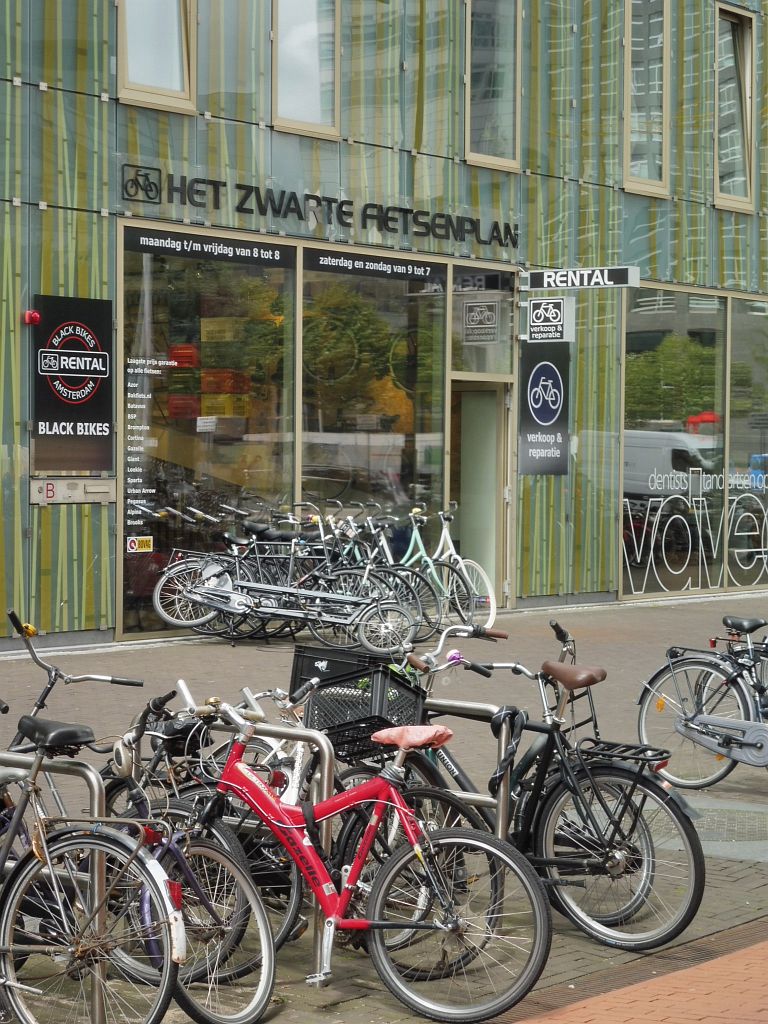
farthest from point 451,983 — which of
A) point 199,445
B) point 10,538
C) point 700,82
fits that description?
point 700,82

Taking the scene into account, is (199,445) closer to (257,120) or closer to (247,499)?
(247,499)

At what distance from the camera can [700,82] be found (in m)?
18.4

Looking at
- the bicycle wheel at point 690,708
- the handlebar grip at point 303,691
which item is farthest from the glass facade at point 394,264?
the handlebar grip at point 303,691

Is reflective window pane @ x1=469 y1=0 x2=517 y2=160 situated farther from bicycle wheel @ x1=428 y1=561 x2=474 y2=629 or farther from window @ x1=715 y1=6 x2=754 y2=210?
bicycle wheel @ x1=428 y1=561 x2=474 y2=629

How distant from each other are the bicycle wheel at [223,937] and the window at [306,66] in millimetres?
10406

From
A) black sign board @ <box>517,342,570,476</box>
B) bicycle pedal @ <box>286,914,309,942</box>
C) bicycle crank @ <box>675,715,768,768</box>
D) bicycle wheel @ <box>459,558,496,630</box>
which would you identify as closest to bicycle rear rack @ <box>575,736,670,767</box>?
bicycle pedal @ <box>286,914,309,942</box>

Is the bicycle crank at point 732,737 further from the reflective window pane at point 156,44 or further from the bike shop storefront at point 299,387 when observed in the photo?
the reflective window pane at point 156,44

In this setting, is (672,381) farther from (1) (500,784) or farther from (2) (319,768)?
(2) (319,768)

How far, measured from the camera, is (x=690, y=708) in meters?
8.34

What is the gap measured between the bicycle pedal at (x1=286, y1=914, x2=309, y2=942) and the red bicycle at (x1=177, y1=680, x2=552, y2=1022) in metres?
0.26

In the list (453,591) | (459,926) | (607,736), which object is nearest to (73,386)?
(453,591)

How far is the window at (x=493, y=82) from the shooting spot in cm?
1577

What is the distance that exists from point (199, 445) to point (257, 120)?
301 centimetres

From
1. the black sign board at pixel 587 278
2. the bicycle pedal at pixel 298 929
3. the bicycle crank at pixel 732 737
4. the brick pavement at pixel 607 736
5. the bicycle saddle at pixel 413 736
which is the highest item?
the black sign board at pixel 587 278
